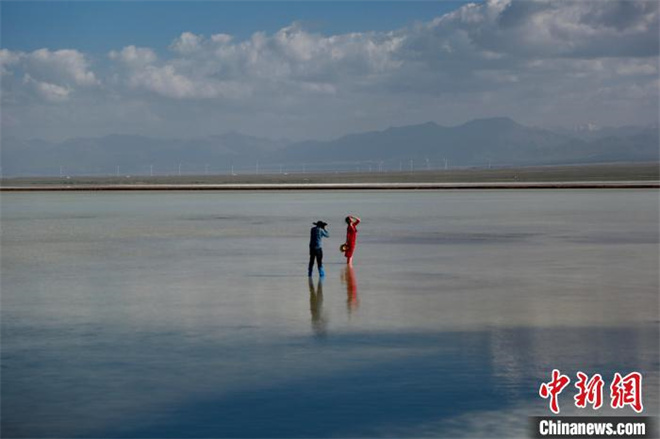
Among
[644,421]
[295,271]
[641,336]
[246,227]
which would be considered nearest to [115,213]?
[246,227]

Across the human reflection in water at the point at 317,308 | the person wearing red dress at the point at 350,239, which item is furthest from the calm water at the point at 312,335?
the person wearing red dress at the point at 350,239

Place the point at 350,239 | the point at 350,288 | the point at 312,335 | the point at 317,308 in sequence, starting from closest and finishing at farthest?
the point at 312,335 → the point at 317,308 → the point at 350,288 → the point at 350,239

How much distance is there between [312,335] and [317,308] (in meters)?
2.90

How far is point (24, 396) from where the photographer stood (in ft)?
38.8

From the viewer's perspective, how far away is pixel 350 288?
21.4m

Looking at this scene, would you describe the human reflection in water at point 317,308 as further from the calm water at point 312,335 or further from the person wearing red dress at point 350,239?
the person wearing red dress at point 350,239

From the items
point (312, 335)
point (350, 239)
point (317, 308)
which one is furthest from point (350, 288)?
point (312, 335)

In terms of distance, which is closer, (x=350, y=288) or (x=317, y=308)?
(x=317, y=308)

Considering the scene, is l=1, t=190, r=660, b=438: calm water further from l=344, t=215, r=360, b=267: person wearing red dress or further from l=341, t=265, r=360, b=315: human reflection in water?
l=344, t=215, r=360, b=267: person wearing red dress

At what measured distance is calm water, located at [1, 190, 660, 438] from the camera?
10969mm

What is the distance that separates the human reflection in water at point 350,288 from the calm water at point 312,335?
101 millimetres

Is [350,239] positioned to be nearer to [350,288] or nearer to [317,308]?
[350,288]

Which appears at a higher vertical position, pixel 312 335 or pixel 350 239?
pixel 350 239

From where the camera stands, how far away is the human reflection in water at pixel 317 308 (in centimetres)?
1608
